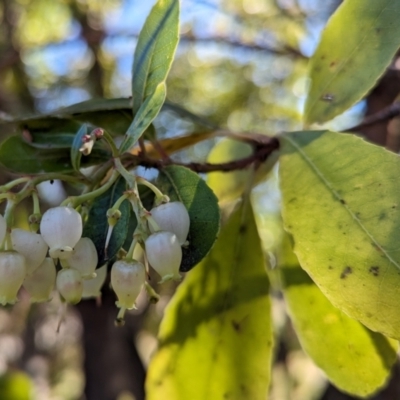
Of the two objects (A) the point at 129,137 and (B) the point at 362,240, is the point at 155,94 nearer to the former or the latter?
(A) the point at 129,137

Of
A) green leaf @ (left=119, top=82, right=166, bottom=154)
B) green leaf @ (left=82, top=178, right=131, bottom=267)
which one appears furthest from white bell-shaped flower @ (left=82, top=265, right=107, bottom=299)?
green leaf @ (left=119, top=82, right=166, bottom=154)

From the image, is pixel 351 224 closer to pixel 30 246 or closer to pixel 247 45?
pixel 30 246

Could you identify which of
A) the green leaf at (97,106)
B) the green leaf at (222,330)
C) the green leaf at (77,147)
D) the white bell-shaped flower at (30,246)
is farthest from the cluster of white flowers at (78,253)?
the green leaf at (222,330)

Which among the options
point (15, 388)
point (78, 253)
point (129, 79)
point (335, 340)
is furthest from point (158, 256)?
point (129, 79)

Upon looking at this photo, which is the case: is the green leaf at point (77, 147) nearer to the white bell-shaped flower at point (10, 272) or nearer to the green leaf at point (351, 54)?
the white bell-shaped flower at point (10, 272)

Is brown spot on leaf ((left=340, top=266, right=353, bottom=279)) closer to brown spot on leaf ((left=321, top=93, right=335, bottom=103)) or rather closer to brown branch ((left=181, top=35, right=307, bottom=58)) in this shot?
brown spot on leaf ((left=321, top=93, right=335, bottom=103))

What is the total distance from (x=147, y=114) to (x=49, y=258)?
23 centimetres

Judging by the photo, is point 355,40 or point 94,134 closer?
point 94,134

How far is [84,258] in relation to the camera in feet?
2.13

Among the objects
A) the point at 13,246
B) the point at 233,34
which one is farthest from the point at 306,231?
the point at 233,34

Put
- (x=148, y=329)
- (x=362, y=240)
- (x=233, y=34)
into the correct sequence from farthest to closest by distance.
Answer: (x=148, y=329)
(x=233, y=34)
(x=362, y=240)

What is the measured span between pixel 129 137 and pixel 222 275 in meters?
0.42

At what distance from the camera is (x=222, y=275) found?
38.8 inches

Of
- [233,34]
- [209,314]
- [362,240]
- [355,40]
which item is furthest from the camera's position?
[233,34]
